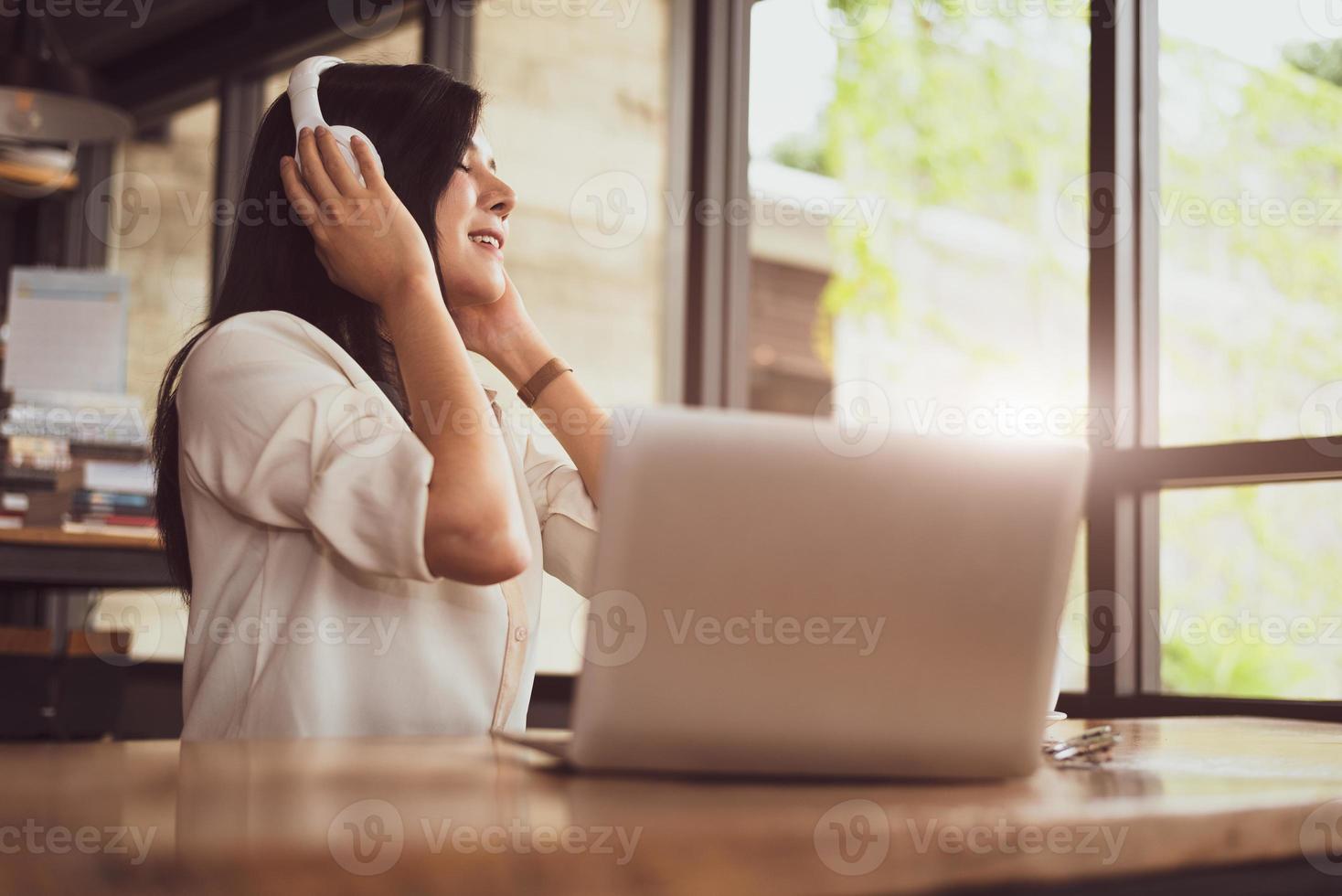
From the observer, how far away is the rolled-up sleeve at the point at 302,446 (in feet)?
3.59

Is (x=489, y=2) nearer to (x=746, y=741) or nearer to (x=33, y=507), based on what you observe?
(x=33, y=507)

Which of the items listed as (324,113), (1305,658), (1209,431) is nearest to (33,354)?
(324,113)

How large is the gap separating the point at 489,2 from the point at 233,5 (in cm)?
130

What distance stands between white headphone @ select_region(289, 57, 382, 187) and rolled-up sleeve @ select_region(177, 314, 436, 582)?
0.22 meters

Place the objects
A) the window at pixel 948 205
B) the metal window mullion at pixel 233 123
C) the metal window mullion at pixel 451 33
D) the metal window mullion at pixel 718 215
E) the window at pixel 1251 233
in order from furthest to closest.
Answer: the window at pixel 948 205
the metal window mullion at pixel 233 123
the metal window mullion at pixel 451 33
the metal window mullion at pixel 718 215
the window at pixel 1251 233

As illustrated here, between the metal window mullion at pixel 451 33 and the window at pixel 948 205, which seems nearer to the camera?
the metal window mullion at pixel 451 33

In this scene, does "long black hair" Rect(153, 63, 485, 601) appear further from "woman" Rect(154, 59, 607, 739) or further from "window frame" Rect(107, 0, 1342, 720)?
"window frame" Rect(107, 0, 1342, 720)

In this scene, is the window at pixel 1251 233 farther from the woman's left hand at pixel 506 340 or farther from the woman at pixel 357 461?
the woman at pixel 357 461

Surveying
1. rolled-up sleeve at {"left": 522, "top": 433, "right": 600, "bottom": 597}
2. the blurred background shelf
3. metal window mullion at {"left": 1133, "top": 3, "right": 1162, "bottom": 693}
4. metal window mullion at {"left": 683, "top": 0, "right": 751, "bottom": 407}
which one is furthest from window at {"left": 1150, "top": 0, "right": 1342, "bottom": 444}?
the blurred background shelf

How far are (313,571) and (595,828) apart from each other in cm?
78

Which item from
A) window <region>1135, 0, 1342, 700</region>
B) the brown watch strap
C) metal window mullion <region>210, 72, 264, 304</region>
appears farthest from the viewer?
metal window mullion <region>210, 72, 264, 304</region>

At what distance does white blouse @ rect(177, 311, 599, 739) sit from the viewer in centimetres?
111

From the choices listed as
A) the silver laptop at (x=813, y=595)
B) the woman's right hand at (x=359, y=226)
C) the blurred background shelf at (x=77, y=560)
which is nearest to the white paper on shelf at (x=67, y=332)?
the blurred background shelf at (x=77, y=560)

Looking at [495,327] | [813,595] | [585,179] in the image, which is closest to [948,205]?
[585,179]
